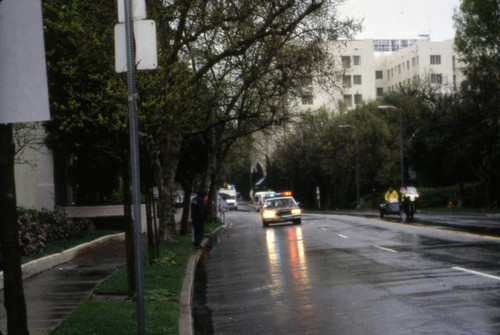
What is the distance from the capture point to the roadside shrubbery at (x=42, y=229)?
1659 centimetres

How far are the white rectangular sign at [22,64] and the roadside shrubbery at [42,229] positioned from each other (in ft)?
35.0

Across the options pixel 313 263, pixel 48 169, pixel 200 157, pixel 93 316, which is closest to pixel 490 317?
pixel 93 316

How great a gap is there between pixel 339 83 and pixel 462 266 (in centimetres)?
1236

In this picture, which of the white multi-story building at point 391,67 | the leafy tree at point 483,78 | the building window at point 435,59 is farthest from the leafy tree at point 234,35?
the building window at point 435,59

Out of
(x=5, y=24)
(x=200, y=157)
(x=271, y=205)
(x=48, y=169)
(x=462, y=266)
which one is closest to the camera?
(x=5, y=24)

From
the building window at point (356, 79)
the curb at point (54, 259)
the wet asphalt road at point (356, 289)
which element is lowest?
the wet asphalt road at point (356, 289)

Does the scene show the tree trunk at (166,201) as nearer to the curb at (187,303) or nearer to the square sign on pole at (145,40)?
the curb at (187,303)

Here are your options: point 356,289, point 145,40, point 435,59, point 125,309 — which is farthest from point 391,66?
point 145,40

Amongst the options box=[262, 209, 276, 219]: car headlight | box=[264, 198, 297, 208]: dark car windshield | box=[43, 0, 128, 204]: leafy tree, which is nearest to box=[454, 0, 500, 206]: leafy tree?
box=[264, 198, 297, 208]: dark car windshield

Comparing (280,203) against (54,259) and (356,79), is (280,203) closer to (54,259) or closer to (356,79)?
(54,259)

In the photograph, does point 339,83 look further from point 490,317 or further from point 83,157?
point 490,317

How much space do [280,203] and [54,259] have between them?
69.1ft

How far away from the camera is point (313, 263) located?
16.1m

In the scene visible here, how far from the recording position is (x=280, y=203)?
36.8 m
